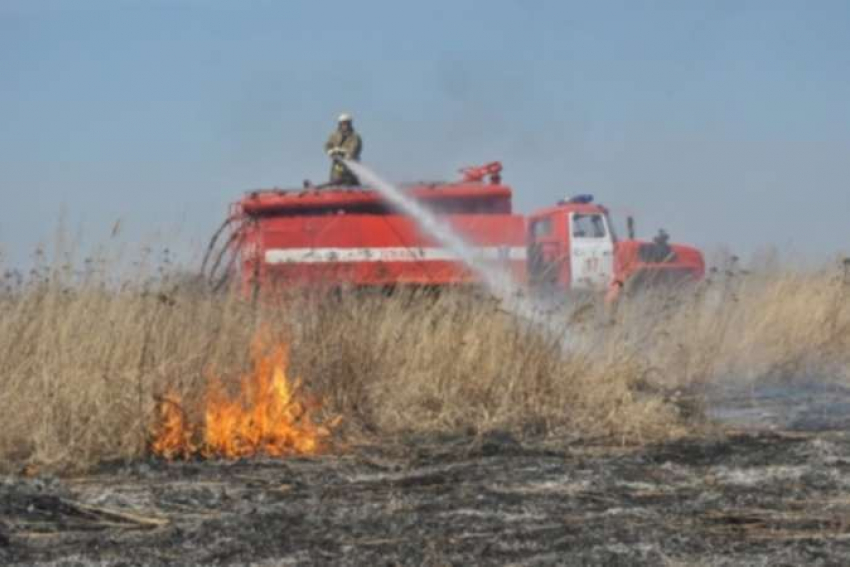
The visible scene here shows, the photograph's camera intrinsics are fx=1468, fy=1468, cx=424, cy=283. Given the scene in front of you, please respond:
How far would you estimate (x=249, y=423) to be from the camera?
9688 millimetres

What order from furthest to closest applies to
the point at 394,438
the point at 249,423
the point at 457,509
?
the point at 394,438 < the point at 249,423 < the point at 457,509

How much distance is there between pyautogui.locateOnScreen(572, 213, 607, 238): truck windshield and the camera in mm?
23281

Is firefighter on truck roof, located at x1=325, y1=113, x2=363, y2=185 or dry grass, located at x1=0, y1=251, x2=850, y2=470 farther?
firefighter on truck roof, located at x1=325, y1=113, x2=363, y2=185

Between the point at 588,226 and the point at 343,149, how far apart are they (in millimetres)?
5080

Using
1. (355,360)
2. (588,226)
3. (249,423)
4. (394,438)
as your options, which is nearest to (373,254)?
(588,226)

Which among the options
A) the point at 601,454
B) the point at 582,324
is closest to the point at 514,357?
the point at 582,324

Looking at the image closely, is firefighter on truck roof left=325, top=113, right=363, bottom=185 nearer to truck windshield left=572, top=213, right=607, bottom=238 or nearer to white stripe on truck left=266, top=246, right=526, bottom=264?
white stripe on truck left=266, top=246, right=526, bottom=264

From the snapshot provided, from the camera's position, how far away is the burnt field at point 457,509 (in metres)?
5.97

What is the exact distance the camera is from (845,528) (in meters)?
6.21

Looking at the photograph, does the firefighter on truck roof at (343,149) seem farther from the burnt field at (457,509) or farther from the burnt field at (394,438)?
the burnt field at (457,509)

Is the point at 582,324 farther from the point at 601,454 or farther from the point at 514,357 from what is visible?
the point at 601,454

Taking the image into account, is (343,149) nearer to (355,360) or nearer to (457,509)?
(355,360)

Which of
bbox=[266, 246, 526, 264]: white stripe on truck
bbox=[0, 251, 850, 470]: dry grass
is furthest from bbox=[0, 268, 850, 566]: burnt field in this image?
bbox=[266, 246, 526, 264]: white stripe on truck

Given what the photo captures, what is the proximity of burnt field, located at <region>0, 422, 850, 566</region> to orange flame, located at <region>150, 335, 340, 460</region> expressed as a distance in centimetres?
39
